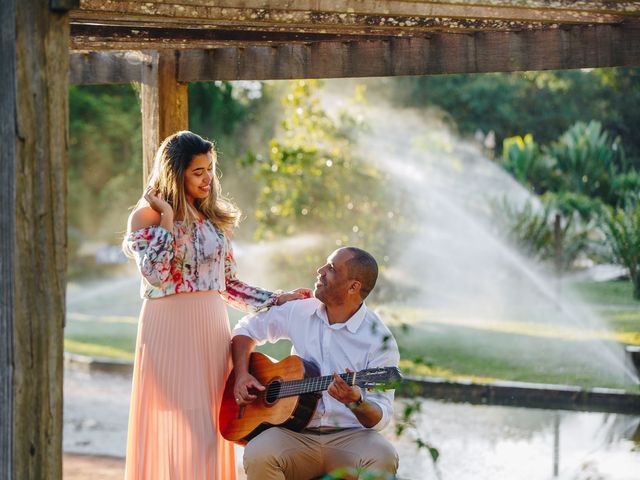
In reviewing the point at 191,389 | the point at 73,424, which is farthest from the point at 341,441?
the point at 73,424

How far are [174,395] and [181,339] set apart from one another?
0.22 meters

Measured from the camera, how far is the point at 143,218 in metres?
4.16

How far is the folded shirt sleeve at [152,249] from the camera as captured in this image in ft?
13.5

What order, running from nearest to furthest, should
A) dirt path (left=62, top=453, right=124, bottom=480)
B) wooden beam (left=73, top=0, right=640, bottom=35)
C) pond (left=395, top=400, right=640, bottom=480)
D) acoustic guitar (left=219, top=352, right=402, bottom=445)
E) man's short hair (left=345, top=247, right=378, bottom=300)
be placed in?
wooden beam (left=73, top=0, right=640, bottom=35) < acoustic guitar (left=219, top=352, right=402, bottom=445) < man's short hair (left=345, top=247, right=378, bottom=300) < dirt path (left=62, top=453, right=124, bottom=480) < pond (left=395, top=400, right=640, bottom=480)

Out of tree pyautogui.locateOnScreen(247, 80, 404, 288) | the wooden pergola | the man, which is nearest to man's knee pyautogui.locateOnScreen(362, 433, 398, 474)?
the man

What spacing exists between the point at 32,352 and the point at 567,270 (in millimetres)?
13238

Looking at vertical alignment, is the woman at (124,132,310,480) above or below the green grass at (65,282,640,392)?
above

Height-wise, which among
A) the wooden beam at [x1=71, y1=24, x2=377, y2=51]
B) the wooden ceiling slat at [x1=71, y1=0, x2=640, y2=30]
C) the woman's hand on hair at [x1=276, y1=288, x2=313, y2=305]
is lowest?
the woman's hand on hair at [x1=276, y1=288, x2=313, y2=305]

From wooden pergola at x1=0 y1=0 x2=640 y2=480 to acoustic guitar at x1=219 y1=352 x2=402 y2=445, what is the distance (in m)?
1.33

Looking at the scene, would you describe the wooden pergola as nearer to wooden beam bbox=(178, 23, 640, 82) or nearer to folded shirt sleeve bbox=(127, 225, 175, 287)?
wooden beam bbox=(178, 23, 640, 82)

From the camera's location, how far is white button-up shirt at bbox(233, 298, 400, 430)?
4148 millimetres

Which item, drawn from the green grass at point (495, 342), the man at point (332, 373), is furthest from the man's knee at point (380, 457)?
the green grass at point (495, 342)

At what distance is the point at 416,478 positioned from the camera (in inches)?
259

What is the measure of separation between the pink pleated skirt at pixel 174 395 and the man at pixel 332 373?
0.17 metres
